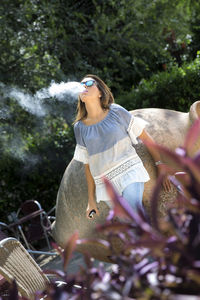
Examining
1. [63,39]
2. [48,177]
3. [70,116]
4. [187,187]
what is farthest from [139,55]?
[187,187]

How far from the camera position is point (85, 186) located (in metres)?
3.60

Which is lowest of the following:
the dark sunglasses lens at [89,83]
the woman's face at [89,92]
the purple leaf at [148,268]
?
the woman's face at [89,92]

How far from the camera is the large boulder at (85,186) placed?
11.1ft

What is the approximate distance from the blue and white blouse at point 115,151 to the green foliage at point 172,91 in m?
2.39

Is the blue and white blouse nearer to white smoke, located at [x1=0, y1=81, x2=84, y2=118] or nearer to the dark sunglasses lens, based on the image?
the dark sunglasses lens

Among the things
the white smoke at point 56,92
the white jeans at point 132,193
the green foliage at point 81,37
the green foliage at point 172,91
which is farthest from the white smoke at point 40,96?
the white jeans at point 132,193

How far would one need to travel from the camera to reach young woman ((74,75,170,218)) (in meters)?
2.97

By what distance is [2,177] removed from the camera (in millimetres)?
5812

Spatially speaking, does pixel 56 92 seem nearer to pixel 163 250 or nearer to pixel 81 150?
pixel 81 150

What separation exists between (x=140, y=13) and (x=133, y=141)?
165 inches

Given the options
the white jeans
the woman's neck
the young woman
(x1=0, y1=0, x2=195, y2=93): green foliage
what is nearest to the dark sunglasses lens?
the young woman

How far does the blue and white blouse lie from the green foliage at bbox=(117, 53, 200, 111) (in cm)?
239

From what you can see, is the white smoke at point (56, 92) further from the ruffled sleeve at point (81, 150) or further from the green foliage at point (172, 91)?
the ruffled sleeve at point (81, 150)

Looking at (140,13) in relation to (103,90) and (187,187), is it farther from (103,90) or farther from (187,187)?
(187,187)
